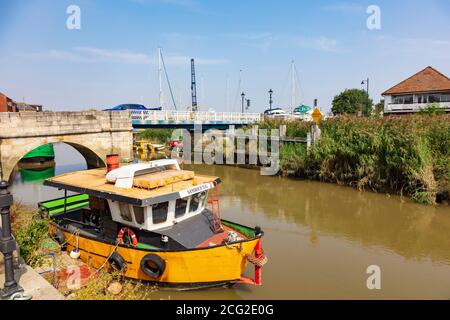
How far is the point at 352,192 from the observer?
708 inches

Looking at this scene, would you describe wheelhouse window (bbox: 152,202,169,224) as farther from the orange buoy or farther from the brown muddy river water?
the orange buoy

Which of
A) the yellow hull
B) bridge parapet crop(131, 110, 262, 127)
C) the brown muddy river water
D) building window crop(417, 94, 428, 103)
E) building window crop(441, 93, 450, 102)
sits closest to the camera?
the yellow hull

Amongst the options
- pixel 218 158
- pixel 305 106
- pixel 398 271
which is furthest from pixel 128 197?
pixel 305 106

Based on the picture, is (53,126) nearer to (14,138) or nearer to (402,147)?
(14,138)

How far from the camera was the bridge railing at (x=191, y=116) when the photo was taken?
27.6 meters

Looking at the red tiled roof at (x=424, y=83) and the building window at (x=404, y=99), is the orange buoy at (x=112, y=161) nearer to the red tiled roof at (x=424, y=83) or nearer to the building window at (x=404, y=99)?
the red tiled roof at (x=424, y=83)

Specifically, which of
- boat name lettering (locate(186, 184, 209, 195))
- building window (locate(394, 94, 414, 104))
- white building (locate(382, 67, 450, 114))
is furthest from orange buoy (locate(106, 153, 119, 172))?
building window (locate(394, 94, 414, 104))

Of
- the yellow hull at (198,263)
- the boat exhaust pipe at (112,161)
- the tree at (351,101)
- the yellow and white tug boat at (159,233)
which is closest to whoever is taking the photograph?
the yellow hull at (198,263)

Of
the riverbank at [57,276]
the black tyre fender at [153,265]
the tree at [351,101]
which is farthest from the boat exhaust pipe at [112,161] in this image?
the tree at [351,101]

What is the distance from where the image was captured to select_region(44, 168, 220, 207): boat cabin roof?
7633mm

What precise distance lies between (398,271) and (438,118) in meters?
11.6

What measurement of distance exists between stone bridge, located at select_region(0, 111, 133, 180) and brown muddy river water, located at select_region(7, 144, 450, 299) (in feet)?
9.72

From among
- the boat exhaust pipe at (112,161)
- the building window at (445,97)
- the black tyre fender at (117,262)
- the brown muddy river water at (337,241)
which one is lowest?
the brown muddy river water at (337,241)

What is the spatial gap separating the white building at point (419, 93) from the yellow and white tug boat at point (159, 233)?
32.6m
